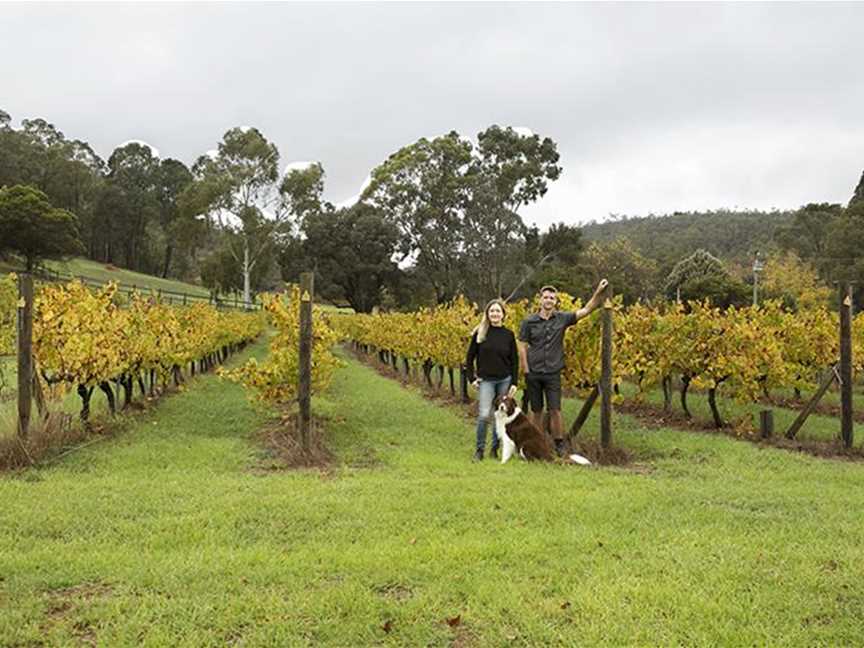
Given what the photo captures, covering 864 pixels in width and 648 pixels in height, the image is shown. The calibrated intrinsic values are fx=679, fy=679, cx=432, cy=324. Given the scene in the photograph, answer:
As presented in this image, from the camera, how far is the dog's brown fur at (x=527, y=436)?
702cm

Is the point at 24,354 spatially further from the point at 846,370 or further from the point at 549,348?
the point at 846,370

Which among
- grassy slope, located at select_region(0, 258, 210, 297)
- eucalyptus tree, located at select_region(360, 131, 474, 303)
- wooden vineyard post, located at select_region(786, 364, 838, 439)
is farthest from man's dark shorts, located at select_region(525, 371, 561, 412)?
grassy slope, located at select_region(0, 258, 210, 297)

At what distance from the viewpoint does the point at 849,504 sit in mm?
5398

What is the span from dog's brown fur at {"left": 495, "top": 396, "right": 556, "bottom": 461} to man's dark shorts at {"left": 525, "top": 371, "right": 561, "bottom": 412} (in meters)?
0.39

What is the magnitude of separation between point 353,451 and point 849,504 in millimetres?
4820

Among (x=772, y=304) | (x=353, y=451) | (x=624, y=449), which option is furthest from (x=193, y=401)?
(x=772, y=304)

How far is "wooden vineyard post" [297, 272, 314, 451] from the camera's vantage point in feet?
23.6

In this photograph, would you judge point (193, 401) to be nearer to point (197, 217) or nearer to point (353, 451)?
point (353, 451)

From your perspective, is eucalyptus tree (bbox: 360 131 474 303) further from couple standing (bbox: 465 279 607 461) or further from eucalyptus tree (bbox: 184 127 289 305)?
couple standing (bbox: 465 279 607 461)

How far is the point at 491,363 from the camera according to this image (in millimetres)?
7129

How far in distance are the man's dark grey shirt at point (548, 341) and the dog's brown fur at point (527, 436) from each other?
0.52 metres

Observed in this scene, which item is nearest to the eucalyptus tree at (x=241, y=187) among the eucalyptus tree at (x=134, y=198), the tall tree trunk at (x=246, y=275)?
the tall tree trunk at (x=246, y=275)

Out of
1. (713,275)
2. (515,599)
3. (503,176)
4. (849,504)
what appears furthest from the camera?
(503,176)

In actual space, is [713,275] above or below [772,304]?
above
